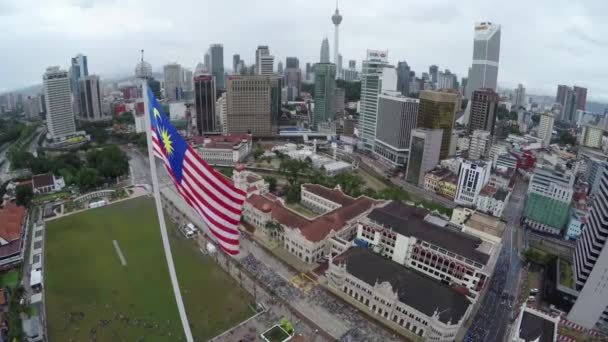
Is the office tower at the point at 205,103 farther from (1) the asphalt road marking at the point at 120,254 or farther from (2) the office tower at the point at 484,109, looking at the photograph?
(2) the office tower at the point at 484,109

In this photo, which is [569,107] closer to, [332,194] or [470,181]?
[470,181]

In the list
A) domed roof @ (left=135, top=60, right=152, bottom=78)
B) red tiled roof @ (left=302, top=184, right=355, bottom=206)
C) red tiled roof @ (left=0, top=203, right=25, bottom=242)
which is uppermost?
domed roof @ (left=135, top=60, right=152, bottom=78)

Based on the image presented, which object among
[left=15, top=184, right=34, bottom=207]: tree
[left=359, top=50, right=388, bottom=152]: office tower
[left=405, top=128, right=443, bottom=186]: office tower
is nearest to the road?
[left=405, top=128, right=443, bottom=186]: office tower

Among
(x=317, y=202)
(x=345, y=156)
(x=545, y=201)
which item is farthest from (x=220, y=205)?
(x=345, y=156)

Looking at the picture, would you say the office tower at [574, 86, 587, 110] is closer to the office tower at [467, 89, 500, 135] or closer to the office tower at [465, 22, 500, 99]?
the office tower at [465, 22, 500, 99]

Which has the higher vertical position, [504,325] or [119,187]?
[119,187]

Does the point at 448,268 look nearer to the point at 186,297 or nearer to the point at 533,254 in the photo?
the point at 533,254

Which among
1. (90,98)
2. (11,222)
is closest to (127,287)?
(11,222)
